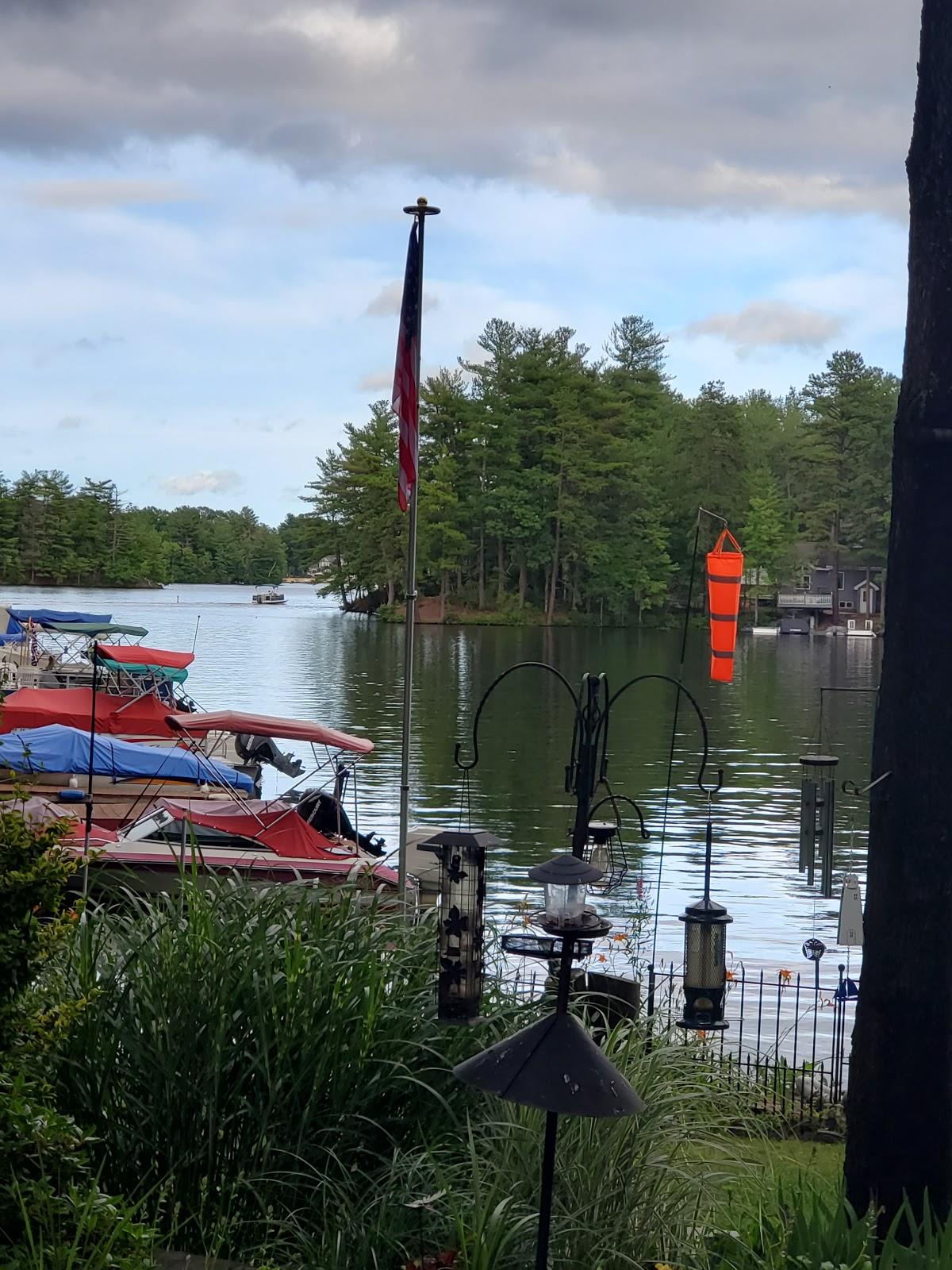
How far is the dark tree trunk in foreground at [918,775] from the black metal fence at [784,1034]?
3.22 feet

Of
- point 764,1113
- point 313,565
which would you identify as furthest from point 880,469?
point 764,1113

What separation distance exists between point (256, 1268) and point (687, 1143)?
1.56m

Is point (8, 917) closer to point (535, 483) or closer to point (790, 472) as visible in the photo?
point (535, 483)

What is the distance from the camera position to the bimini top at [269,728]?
64.7ft

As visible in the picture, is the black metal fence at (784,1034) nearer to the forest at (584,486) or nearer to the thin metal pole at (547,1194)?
the thin metal pole at (547,1194)

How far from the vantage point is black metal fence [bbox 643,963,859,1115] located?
29.2 ft

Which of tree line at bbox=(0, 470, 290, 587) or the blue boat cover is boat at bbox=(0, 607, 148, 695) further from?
tree line at bbox=(0, 470, 290, 587)

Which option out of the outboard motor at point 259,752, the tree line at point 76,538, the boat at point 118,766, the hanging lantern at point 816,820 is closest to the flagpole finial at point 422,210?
the hanging lantern at point 816,820

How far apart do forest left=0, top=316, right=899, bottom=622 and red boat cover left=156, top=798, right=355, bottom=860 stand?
75.0 m

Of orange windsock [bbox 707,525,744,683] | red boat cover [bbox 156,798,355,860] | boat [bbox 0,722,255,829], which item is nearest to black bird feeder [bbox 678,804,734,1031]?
A: red boat cover [bbox 156,798,355,860]

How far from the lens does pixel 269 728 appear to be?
19875 millimetres

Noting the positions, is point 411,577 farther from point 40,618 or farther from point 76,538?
point 76,538

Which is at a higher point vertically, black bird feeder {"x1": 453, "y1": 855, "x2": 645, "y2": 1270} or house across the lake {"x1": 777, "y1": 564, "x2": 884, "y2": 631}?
house across the lake {"x1": 777, "y1": 564, "x2": 884, "y2": 631}

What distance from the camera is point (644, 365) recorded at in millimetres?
113438
